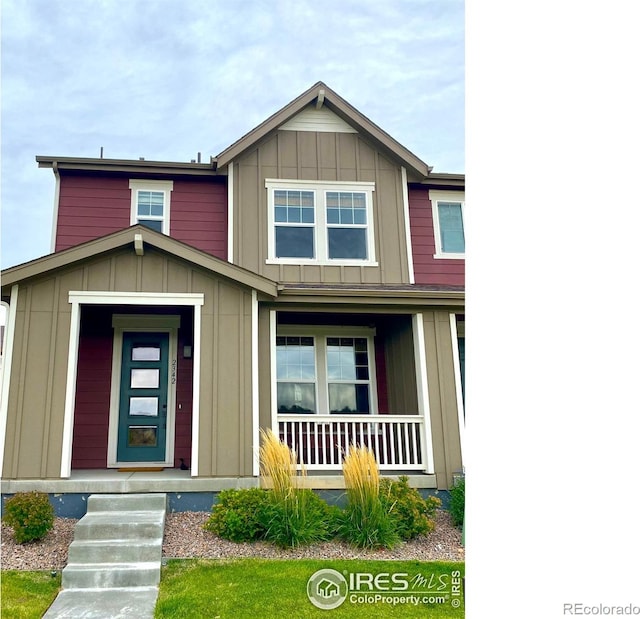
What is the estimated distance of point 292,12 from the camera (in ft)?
15.0

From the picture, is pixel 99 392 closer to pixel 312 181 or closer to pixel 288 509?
pixel 288 509

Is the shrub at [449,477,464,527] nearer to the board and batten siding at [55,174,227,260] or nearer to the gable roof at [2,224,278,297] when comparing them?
the gable roof at [2,224,278,297]

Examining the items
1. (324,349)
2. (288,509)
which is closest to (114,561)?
(288,509)

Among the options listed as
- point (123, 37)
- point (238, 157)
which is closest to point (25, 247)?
point (238, 157)

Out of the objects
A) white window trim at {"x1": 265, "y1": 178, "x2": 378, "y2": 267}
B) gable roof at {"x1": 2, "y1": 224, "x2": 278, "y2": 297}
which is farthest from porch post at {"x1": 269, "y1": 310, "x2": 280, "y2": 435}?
white window trim at {"x1": 265, "y1": 178, "x2": 378, "y2": 267}

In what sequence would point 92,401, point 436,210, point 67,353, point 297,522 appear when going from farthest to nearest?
point 436,210, point 92,401, point 67,353, point 297,522

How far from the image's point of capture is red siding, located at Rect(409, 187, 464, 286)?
9789 mm

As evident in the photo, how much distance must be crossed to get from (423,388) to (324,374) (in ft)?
6.80

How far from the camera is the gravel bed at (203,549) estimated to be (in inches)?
222

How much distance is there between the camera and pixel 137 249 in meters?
7.44
